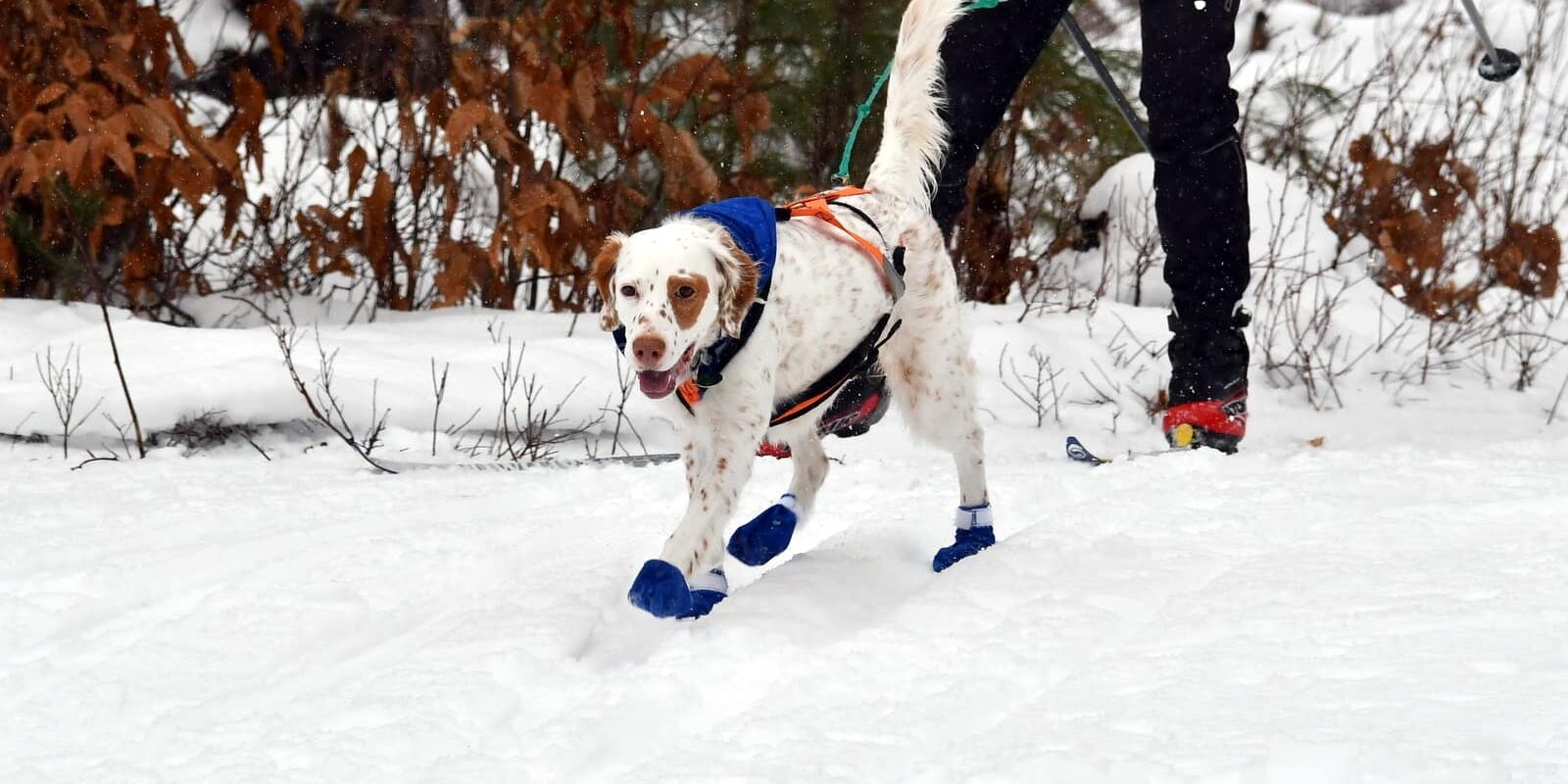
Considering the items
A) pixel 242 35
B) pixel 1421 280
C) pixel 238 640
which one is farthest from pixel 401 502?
pixel 1421 280

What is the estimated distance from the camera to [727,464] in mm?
2346

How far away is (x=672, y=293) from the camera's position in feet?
7.18

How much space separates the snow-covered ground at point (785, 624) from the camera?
1.68m

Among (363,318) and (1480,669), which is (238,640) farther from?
(363,318)

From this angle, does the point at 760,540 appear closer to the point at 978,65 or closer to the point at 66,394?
the point at 978,65

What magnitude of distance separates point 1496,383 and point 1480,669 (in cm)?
366

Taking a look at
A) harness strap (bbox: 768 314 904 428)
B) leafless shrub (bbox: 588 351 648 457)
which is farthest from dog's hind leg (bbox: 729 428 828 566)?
leafless shrub (bbox: 588 351 648 457)

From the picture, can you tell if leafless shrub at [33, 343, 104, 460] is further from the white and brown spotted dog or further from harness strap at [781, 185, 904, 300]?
harness strap at [781, 185, 904, 300]

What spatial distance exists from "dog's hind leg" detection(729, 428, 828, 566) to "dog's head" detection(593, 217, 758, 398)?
0.57m

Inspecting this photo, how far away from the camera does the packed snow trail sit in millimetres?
1664

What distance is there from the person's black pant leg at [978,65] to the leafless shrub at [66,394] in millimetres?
2279

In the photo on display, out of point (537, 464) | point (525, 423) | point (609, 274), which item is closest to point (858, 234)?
point (609, 274)

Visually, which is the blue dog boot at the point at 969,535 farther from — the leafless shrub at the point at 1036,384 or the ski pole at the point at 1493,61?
the ski pole at the point at 1493,61

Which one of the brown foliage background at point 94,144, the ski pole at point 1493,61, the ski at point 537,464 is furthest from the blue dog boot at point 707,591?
the ski pole at point 1493,61
